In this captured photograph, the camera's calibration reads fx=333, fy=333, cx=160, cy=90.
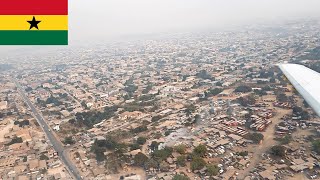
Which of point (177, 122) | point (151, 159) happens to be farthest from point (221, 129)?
point (151, 159)

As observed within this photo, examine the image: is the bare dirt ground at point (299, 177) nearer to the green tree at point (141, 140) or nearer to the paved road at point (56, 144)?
the green tree at point (141, 140)

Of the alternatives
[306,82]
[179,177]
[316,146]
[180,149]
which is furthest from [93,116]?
[306,82]

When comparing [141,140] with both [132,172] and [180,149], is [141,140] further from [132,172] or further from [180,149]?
[132,172]

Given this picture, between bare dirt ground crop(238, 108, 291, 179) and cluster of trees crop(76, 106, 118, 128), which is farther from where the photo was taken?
cluster of trees crop(76, 106, 118, 128)

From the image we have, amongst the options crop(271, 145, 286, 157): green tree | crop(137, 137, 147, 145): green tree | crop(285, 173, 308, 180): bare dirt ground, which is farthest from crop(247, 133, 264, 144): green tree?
crop(137, 137, 147, 145): green tree

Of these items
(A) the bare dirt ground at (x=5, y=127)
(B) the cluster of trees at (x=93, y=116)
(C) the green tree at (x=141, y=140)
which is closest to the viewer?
(C) the green tree at (x=141, y=140)

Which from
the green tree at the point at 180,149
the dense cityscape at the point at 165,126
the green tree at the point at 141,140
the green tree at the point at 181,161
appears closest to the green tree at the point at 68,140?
the dense cityscape at the point at 165,126

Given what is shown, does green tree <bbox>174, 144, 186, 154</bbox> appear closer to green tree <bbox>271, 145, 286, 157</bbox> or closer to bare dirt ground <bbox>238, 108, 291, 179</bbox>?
bare dirt ground <bbox>238, 108, 291, 179</bbox>
